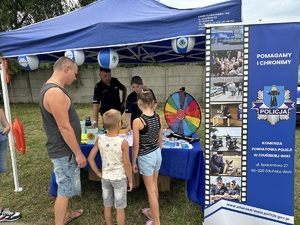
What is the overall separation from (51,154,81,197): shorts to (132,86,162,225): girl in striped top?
0.54 metres

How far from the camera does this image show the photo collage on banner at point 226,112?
2.21 metres

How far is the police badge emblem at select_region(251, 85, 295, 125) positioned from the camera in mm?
2182

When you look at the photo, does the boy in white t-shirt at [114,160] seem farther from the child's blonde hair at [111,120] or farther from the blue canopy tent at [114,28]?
the blue canopy tent at [114,28]

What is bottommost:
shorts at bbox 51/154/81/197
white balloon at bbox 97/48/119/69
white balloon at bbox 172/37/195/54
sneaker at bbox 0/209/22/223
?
sneaker at bbox 0/209/22/223

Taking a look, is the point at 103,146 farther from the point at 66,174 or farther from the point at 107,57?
the point at 107,57

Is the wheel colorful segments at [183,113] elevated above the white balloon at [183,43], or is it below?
below

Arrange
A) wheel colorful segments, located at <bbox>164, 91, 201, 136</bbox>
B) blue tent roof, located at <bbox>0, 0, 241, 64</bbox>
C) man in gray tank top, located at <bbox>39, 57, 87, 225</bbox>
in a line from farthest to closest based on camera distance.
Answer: wheel colorful segments, located at <bbox>164, 91, 201, 136</bbox>
blue tent roof, located at <bbox>0, 0, 241, 64</bbox>
man in gray tank top, located at <bbox>39, 57, 87, 225</bbox>

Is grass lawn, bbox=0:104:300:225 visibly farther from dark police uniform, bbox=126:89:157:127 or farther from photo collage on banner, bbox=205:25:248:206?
dark police uniform, bbox=126:89:157:127

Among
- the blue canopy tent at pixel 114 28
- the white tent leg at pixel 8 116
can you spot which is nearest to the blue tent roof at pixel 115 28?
the blue canopy tent at pixel 114 28

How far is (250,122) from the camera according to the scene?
7.46ft

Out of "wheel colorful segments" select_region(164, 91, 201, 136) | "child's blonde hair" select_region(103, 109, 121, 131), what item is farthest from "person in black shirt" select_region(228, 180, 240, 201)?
"child's blonde hair" select_region(103, 109, 121, 131)

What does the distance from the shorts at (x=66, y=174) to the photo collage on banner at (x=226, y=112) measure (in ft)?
3.97

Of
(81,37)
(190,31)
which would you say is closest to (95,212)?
(81,37)

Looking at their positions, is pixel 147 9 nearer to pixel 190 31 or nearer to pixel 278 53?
pixel 190 31
